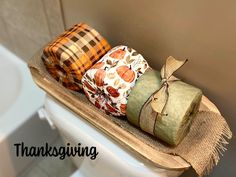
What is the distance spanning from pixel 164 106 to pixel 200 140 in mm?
111

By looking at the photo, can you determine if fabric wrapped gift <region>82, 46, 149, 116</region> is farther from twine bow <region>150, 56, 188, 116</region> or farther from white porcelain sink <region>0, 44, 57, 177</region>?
white porcelain sink <region>0, 44, 57, 177</region>

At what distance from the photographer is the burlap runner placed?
2.27 ft

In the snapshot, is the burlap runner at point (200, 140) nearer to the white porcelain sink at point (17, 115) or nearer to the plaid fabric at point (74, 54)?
the plaid fabric at point (74, 54)

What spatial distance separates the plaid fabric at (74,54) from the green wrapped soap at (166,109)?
13 cm

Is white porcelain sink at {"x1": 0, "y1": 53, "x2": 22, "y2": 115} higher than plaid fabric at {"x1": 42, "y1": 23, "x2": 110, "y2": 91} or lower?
lower

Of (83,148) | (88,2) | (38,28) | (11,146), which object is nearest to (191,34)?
(88,2)

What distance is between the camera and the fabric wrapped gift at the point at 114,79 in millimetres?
720

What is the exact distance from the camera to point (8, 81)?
1.40 m

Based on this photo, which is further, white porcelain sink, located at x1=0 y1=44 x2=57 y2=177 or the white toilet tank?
white porcelain sink, located at x1=0 y1=44 x2=57 y2=177

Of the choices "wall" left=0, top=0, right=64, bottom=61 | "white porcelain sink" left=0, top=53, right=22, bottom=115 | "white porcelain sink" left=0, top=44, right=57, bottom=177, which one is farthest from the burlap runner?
"white porcelain sink" left=0, top=53, right=22, bottom=115

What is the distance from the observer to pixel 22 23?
1172 mm

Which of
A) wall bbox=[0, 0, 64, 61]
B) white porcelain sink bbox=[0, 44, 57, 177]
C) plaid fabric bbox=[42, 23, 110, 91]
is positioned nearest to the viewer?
plaid fabric bbox=[42, 23, 110, 91]

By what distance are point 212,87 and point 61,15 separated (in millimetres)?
463

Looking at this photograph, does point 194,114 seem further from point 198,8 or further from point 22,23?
point 22,23
